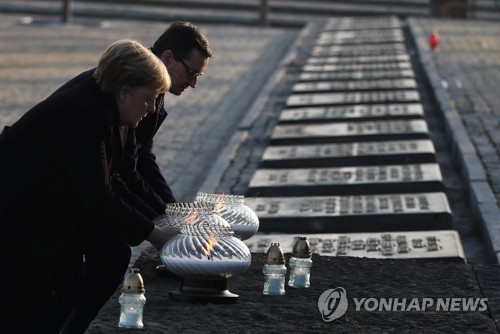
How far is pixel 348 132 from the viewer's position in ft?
43.4

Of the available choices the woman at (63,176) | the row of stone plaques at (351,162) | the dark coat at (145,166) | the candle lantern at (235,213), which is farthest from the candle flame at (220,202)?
the row of stone plaques at (351,162)

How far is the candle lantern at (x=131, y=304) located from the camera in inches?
179

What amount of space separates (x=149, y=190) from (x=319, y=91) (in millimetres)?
10464

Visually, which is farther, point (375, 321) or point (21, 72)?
point (21, 72)

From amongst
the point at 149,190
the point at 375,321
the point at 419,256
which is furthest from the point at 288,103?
the point at 375,321

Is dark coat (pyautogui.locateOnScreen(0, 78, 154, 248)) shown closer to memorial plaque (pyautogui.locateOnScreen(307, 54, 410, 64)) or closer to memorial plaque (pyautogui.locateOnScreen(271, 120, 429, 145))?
memorial plaque (pyautogui.locateOnScreen(271, 120, 429, 145))

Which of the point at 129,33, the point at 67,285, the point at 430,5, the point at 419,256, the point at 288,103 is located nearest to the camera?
the point at 67,285

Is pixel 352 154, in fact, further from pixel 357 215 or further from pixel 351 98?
pixel 351 98

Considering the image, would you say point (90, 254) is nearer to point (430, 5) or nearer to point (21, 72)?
point (21, 72)

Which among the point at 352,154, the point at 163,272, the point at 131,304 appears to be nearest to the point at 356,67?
the point at 352,154

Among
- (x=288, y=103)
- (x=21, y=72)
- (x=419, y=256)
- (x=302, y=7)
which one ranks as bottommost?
(x=302, y=7)

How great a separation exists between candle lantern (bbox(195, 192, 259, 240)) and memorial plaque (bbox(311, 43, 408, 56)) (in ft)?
49.5

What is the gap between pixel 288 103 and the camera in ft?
51.1

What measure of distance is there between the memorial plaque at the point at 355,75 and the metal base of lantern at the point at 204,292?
503 inches
